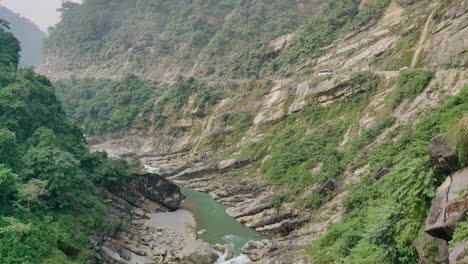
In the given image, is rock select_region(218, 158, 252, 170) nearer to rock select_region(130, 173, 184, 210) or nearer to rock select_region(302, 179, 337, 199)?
rock select_region(130, 173, 184, 210)

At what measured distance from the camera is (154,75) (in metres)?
76.7

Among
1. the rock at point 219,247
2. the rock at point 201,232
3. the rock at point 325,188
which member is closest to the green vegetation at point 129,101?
the rock at point 201,232

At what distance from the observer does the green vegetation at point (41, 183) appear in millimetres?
18500

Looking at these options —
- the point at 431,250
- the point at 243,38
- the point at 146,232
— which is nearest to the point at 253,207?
the point at 146,232

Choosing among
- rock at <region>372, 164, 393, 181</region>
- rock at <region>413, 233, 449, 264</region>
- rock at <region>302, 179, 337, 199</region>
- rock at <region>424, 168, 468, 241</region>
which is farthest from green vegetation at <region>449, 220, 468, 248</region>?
rock at <region>302, 179, 337, 199</region>

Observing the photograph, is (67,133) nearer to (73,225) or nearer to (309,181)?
(73,225)

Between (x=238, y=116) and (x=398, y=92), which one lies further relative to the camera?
(x=238, y=116)

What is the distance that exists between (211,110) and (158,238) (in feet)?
93.8

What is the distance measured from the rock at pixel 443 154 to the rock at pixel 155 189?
1062 inches

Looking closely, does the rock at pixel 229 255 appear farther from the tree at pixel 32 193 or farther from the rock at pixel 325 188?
the tree at pixel 32 193

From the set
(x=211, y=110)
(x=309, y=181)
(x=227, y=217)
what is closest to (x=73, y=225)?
(x=227, y=217)

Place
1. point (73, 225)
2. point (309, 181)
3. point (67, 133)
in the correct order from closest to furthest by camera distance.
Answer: point (73, 225) < point (309, 181) < point (67, 133)

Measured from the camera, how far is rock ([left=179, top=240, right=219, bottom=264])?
22.8m

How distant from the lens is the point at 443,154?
9.80 m
